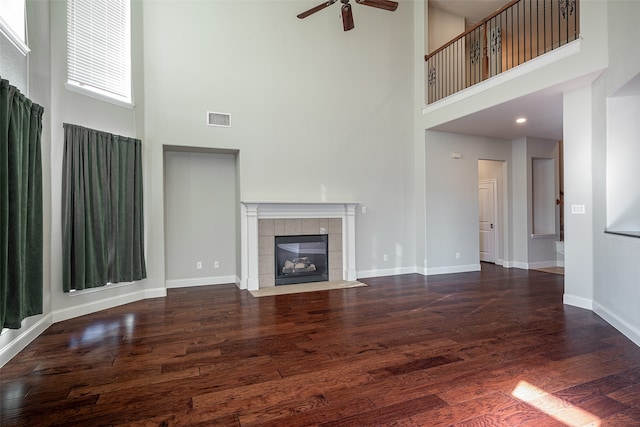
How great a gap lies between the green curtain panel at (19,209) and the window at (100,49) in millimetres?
1424

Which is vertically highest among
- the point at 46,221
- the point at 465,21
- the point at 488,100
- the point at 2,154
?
the point at 465,21

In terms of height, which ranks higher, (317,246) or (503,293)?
(317,246)

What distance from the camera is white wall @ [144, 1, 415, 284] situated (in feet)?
16.4

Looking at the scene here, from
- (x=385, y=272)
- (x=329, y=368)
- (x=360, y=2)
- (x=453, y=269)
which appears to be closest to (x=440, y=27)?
(x=360, y=2)

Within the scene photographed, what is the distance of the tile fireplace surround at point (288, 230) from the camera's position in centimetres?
530

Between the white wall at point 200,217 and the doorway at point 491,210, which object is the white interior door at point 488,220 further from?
the white wall at point 200,217

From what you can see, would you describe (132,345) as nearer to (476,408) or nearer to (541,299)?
(476,408)

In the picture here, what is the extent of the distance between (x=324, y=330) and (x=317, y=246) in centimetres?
252

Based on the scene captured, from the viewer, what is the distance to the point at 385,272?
638 centimetres

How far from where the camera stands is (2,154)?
244 cm

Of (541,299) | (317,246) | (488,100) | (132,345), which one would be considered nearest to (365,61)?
(488,100)

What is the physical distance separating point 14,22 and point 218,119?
2.53 m

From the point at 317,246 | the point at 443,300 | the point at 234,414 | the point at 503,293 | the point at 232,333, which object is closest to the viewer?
the point at 234,414

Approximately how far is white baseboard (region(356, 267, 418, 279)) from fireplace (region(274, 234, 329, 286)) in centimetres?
70
